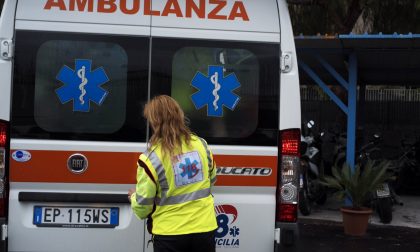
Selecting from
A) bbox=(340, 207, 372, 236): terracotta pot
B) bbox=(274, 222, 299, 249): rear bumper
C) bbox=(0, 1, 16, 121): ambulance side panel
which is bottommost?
bbox=(340, 207, 372, 236): terracotta pot

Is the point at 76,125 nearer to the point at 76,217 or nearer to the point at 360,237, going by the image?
the point at 76,217

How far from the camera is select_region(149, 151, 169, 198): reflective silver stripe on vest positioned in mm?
3338

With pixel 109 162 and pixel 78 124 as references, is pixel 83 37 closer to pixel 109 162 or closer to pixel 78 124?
pixel 78 124

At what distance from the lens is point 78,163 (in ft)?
13.0

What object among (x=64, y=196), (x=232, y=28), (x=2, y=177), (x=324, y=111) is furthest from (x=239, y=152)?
(x=324, y=111)

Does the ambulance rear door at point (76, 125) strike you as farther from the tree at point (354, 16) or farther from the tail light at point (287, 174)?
the tree at point (354, 16)

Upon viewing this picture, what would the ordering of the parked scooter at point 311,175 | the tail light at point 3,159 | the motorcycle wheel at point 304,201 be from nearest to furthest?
the tail light at point 3,159 < the motorcycle wheel at point 304,201 < the parked scooter at point 311,175

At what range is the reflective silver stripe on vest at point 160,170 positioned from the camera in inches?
131

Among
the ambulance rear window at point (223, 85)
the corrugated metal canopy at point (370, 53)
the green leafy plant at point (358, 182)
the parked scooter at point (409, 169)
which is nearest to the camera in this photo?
the ambulance rear window at point (223, 85)

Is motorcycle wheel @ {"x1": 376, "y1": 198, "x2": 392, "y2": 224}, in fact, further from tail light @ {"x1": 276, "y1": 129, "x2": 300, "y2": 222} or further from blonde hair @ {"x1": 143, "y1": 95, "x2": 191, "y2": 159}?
blonde hair @ {"x1": 143, "y1": 95, "x2": 191, "y2": 159}

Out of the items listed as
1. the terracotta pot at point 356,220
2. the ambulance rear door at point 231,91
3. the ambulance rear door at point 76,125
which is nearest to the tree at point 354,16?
the terracotta pot at point 356,220

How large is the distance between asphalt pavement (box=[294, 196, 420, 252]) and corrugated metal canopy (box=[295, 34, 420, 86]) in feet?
8.32

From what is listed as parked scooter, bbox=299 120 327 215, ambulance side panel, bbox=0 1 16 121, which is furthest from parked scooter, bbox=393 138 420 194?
ambulance side panel, bbox=0 1 16 121

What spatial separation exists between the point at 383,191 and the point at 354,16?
520cm
